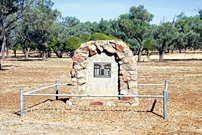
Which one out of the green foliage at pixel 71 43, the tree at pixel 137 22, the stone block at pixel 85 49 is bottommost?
the stone block at pixel 85 49

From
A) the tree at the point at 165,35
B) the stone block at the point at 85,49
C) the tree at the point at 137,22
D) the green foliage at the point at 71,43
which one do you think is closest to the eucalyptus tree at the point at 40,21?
the green foliage at the point at 71,43

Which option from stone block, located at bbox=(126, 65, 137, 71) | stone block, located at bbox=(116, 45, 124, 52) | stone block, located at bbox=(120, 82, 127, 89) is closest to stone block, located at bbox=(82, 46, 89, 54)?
stone block, located at bbox=(116, 45, 124, 52)

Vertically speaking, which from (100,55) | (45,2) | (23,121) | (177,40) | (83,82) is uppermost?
(45,2)

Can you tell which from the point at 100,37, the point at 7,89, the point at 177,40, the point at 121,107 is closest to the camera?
the point at 121,107

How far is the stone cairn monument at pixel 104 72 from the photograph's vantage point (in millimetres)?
10375

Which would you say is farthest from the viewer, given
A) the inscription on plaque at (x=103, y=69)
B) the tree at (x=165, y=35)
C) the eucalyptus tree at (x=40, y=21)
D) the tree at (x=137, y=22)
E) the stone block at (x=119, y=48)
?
the tree at (x=137, y=22)

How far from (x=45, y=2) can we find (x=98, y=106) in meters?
43.7

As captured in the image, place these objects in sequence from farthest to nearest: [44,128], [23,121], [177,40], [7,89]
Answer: [177,40]
[7,89]
[23,121]
[44,128]

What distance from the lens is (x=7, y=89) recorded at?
15938 mm

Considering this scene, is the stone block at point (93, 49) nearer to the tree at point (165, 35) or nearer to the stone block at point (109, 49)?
the stone block at point (109, 49)

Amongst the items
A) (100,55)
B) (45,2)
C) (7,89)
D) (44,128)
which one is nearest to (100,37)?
(45,2)

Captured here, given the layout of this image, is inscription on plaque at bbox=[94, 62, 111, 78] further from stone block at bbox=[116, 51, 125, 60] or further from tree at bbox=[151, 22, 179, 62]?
tree at bbox=[151, 22, 179, 62]

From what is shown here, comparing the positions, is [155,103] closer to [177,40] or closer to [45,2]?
[177,40]

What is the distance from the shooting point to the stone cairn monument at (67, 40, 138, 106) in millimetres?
10375
